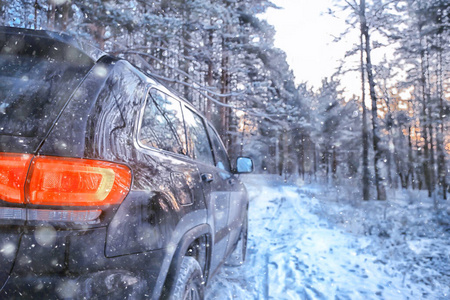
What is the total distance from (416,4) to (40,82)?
19.7 m

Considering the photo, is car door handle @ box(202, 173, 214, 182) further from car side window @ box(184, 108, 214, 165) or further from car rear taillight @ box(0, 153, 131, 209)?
car rear taillight @ box(0, 153, 131, 209)

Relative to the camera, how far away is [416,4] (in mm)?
16203

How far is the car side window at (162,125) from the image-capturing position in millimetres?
1923

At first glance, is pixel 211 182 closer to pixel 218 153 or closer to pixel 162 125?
pixel 162 125

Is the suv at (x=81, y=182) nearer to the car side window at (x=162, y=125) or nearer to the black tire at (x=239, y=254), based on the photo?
the car side window at (x=162, y=125)

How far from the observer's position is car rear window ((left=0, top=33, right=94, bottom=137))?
1390 mm

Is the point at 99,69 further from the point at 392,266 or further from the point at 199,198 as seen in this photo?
the point at 392,266

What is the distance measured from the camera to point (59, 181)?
1.32 metres

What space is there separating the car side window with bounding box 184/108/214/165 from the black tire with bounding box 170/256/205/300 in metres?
0.90

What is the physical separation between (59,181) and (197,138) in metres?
1.78

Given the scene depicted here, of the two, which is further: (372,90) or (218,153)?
(372,90)

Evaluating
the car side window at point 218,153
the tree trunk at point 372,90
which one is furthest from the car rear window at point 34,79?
the tree trunk at point 372,90

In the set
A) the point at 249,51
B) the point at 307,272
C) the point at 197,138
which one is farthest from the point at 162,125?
the point at 249,51

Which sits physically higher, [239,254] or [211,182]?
[211,182]
